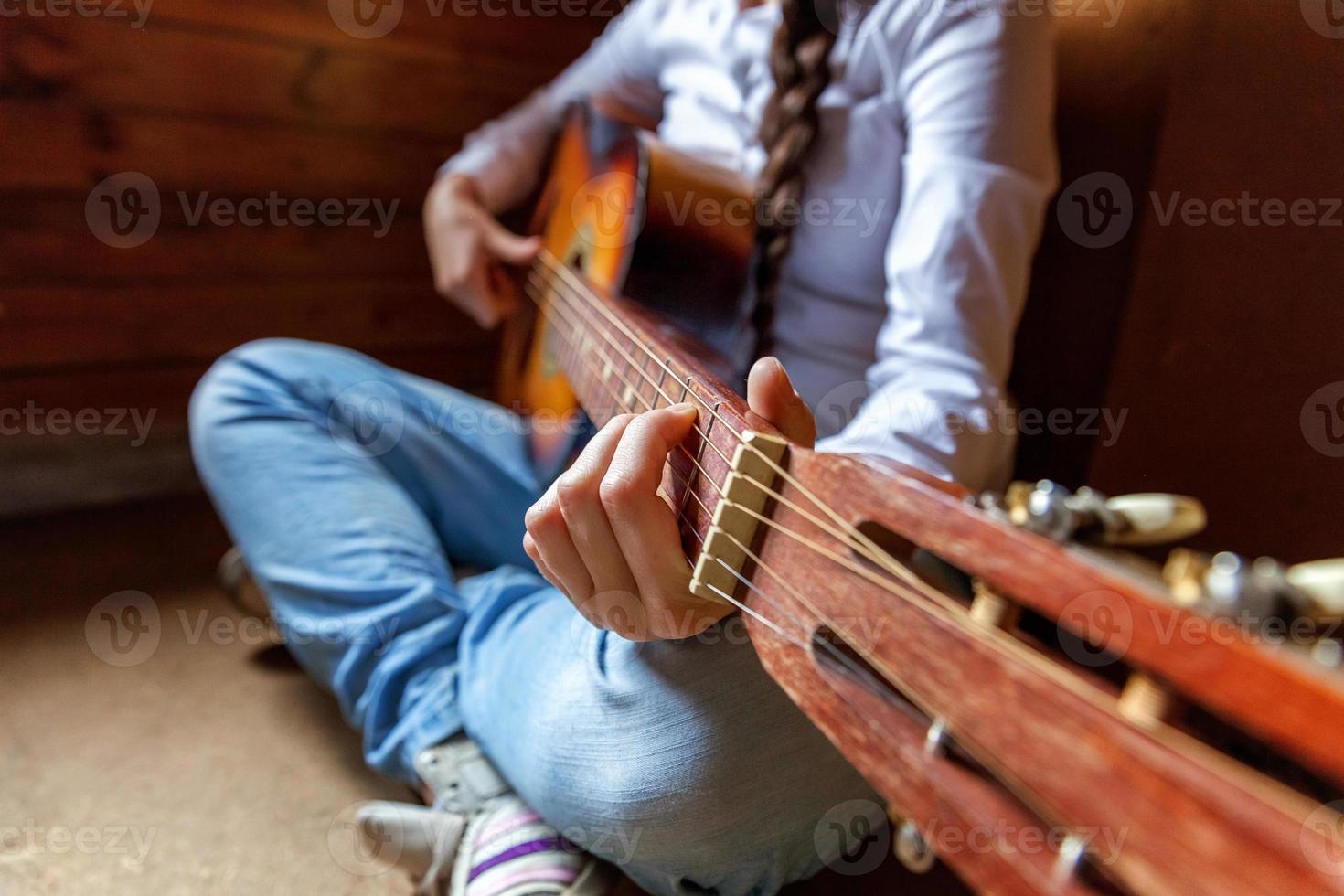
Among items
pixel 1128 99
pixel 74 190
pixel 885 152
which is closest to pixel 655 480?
pixel 885 152

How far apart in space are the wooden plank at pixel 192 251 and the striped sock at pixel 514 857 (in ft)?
3.26

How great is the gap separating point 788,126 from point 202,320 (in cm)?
96

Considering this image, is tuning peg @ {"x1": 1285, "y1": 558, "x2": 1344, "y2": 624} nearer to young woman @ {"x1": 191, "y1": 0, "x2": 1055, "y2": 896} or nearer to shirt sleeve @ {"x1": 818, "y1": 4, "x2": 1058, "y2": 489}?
young woman @ {"x1": 191, "y1": 0, "x2": 1055, "y2": 896}

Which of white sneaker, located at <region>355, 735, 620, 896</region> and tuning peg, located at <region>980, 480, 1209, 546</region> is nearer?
tuning peg, located at <region>980, 480, 1209, 546</region>

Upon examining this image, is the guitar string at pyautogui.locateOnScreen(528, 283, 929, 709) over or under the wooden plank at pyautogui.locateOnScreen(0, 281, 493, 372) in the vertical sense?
over

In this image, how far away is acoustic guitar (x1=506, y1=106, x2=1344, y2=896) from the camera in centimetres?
24

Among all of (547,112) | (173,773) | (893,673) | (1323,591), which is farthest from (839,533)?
(547,112)

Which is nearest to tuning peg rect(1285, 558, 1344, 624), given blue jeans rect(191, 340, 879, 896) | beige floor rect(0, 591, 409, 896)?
blue jeans rect(191, 340, 879, 896)

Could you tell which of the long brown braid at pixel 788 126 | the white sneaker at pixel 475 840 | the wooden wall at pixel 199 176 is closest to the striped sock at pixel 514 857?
the white sneaker at pixel 475 840

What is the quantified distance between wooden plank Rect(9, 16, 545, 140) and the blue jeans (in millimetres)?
458

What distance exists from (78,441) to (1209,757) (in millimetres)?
1417

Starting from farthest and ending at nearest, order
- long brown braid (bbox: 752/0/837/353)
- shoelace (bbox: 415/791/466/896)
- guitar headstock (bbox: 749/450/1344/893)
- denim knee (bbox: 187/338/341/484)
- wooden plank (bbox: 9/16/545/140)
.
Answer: wooden plank (bbox: 9/16/545/140) < denim knee (bbox: 187/338/341/484) < long brown braid (bbox: 752/0/837/353) < shoelace (bbox: 415/791/466/896) < guitar headstock (bbox: 749/450/1344/893)

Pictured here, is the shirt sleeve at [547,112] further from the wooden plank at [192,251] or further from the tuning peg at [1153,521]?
the tuning peg at [1153,521]

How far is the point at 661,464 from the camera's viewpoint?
46cm
